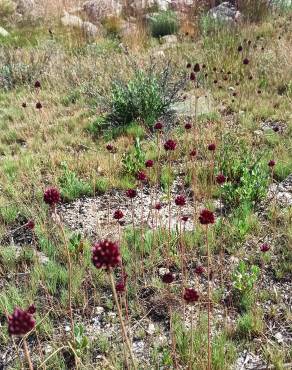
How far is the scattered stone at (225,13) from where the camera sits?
924 centimetres

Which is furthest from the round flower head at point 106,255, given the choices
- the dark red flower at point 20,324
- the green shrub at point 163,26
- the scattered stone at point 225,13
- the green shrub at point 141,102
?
the green shrub at point 163,26

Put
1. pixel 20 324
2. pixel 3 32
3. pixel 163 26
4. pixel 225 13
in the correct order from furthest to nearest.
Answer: pixel 3 32, pixel 225 13, pixel 163 26, pixel 20 324

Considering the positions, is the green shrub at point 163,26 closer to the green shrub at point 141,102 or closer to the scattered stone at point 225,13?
the scattered stone at point 225,13

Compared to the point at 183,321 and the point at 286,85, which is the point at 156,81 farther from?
the point at 183,321

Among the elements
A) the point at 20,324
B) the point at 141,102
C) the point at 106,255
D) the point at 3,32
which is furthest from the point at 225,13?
the point at 20,324

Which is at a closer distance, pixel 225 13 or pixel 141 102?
pixel 141 102

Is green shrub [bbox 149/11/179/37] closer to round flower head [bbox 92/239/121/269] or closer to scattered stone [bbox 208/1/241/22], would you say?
scattered stone [bbox 208/1/241/22]

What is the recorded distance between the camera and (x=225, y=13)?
9.88 m

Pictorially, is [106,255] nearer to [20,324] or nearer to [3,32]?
[20,324]

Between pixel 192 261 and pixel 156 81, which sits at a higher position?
pixel 156 81

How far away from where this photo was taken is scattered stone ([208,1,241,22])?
30.3 feet

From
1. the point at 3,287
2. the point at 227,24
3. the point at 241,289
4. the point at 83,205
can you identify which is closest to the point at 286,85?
the point at 227,24

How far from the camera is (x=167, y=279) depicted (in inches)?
87.2

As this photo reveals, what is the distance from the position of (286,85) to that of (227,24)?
2.84 m
